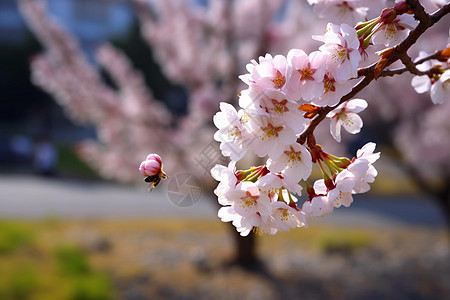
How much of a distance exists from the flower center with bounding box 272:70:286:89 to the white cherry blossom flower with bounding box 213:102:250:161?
0.07m

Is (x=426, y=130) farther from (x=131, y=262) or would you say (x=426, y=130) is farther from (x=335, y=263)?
(x=131, y=262)

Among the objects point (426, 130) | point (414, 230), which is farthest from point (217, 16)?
point (414, 230)

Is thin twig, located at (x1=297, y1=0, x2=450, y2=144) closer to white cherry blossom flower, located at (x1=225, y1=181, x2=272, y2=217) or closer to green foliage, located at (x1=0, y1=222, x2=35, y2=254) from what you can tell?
white cherry blossom flower, located at (x1=225, y1=181, x2=272, y2=217)

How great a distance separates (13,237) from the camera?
5.65 m

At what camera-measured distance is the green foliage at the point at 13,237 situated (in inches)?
208

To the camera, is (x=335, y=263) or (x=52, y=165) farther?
(x=52, y=165)

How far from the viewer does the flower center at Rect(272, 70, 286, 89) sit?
0.67 metres

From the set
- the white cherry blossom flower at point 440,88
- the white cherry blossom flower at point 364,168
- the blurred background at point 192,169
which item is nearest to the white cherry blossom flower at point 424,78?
the white cherry blossom flower at point 440,88

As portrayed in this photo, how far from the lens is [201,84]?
16.8 feet

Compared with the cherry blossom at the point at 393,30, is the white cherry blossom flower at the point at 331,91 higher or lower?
lower

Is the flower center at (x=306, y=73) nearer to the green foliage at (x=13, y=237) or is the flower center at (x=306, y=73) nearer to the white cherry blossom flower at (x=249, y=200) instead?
the white cherry blossom flower at (x=249, y=200)

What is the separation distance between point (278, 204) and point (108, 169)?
16.1ft

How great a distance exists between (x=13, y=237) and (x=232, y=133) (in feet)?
18.8

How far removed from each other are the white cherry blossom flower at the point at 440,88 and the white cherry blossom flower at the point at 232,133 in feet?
1.59
